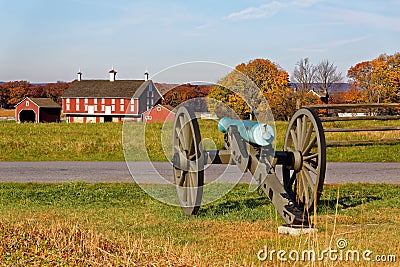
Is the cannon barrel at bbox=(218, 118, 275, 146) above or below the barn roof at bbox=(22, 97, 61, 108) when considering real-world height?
below

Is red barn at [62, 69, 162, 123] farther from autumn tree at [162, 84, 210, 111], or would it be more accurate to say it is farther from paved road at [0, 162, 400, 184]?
autumn tree at [162, 84, 210, 111]

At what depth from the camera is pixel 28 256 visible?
602 centimetres

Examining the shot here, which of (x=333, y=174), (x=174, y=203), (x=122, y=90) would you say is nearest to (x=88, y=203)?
(x=174, y=203)

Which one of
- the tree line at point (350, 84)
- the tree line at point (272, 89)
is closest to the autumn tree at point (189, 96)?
the tree line at point (272, 89)

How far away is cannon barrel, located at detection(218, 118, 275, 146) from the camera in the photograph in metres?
8.70

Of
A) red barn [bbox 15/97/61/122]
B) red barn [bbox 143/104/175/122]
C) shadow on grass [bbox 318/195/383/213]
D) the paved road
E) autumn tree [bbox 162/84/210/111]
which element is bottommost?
shadow on grass [bbox 318/195/383/213]

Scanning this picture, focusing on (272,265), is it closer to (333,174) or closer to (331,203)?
(331,203)

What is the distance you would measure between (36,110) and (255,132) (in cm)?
7856

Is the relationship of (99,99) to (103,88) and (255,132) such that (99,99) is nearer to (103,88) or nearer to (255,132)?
(103,88)

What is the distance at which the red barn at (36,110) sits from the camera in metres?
83.9

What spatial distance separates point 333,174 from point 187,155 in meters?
7.08

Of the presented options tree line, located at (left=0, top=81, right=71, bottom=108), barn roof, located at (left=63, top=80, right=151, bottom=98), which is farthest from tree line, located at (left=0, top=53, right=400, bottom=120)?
barn roof, located at (left=63, top=80, right=151, bottom=98)

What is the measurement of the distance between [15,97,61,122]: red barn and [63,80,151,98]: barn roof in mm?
4176

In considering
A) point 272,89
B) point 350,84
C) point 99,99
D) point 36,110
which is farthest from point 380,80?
point 272,89
